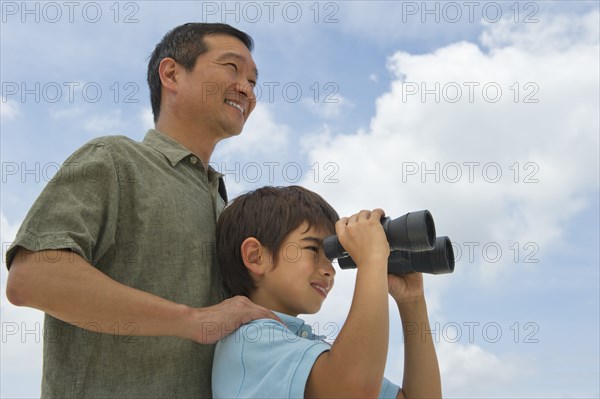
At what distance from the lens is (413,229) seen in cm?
196

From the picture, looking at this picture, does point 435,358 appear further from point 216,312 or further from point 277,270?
point 216,312

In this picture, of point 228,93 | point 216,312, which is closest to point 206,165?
point 228,93

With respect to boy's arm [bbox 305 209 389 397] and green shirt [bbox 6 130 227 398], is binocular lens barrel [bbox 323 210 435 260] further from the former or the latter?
green shirt [bbox 6 130 227 398]

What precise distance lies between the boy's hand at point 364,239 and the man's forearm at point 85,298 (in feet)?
1.67

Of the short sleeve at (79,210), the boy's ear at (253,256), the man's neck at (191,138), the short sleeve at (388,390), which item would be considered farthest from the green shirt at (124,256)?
the short sleeve at (388,390)

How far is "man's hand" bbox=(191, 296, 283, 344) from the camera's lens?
190 centimetres

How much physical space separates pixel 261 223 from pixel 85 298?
0.70 meters

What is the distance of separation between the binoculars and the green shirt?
466mm

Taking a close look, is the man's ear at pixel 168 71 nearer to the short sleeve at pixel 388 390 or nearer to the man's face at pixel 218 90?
the man's face at pixel 218 90

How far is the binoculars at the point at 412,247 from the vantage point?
1.96 m

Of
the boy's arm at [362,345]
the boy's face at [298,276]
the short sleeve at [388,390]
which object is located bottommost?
the short sleeve at [388,390]

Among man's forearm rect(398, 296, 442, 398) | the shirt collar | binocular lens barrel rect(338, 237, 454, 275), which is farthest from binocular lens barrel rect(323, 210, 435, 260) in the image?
the shirt collar

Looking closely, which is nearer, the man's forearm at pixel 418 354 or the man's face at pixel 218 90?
the man's forearm at pixel 418 354

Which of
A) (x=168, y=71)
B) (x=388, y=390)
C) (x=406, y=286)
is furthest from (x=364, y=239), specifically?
(x=168, y=71)
